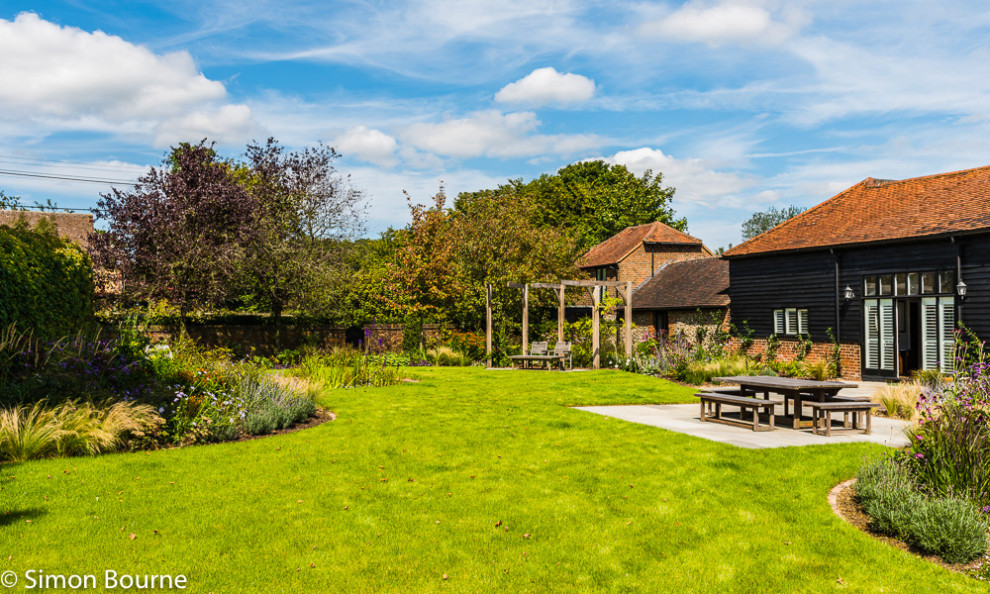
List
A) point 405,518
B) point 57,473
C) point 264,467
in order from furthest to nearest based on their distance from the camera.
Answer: point 264,467 → point 57,473 → point 405,518

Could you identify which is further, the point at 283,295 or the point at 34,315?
the point at 283,295

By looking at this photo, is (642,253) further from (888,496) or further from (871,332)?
(888,496)

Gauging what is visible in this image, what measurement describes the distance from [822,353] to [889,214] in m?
4.54

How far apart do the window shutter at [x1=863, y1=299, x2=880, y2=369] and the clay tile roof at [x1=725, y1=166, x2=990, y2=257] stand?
1.93 meters

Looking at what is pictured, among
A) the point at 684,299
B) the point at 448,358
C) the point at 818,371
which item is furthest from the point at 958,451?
the point at 684,299

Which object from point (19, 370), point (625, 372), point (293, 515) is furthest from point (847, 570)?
point (625, 372)

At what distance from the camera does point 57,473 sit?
702cm

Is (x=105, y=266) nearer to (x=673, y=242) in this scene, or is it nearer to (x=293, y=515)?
(x=293, y=515)

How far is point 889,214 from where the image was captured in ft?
66.1

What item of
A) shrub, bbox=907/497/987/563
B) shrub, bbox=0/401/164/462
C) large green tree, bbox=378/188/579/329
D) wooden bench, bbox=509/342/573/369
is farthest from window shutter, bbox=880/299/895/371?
shrub, bbox=0/401/164/462

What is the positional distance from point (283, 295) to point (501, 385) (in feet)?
→ 30.6

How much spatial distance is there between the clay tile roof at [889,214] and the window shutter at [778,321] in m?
2.10

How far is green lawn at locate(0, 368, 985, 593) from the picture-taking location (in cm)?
480

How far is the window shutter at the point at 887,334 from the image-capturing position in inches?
752
